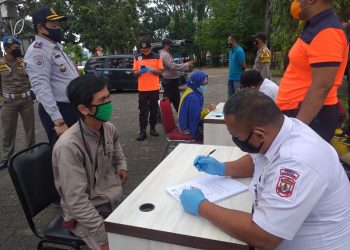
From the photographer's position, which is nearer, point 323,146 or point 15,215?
point 323,146

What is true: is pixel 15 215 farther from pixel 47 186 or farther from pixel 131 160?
pixel 131 160

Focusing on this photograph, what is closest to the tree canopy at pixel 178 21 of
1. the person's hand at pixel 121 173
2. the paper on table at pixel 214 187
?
the person's hand at pixel 121 173

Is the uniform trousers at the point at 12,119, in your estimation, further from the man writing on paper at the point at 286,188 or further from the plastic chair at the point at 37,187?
the man writing on paper at the point at 286,188

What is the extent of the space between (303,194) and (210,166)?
801 millimetres

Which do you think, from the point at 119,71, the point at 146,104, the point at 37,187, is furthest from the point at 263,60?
the point at 119,71

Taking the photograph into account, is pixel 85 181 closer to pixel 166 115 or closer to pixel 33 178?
pixel 33 178

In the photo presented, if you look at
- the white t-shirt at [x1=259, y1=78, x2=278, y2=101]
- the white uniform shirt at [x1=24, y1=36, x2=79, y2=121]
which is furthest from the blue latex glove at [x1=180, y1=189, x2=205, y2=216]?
the white t-shirt at [x1=259, y1=78, x2=278, y2=101]

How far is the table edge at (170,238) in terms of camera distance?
129 cm

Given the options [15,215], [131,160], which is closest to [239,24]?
[131,160]

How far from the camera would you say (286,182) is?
1188 mm

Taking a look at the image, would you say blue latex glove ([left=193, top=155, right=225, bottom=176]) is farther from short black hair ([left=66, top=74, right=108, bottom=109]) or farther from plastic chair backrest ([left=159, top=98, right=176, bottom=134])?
plastic chair backrest ([left=159, top=98, right=176, bottom=134])

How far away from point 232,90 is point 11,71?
3973 mm

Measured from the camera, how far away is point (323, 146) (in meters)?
1.29

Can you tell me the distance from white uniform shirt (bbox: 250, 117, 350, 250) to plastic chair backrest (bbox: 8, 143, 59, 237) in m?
1.28
